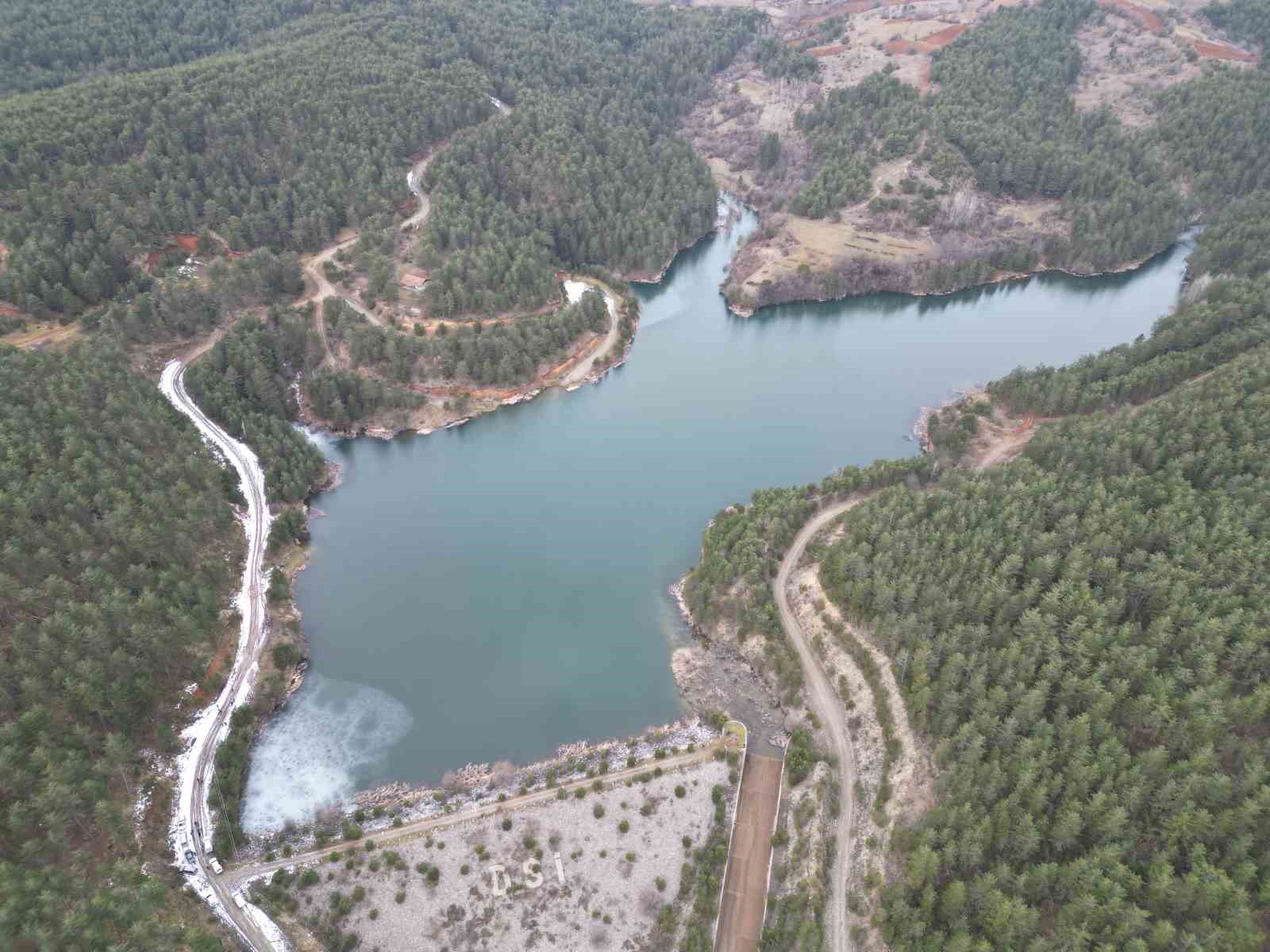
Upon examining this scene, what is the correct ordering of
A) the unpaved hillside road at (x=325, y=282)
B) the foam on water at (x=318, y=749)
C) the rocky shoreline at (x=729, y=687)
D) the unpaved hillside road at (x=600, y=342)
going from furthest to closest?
the unpaved hillside road at (x=600, y=342)
the unpaved hillside road at (x=325, y=282)
the rocky shoreline at (x=729, y=687)
the foam on water at (x=318, y=749)

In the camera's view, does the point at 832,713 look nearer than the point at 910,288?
Yes

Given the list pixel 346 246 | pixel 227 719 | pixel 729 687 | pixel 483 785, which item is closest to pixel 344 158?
pixel 346 246

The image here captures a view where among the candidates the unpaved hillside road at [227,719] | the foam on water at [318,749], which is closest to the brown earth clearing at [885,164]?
the unpaved hillside road at [227,719]

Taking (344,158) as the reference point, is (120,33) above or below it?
above

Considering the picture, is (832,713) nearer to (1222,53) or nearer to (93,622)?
(93,622)

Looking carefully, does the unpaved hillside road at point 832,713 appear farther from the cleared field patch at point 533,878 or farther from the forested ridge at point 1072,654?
the cleared field patch at point 533,878

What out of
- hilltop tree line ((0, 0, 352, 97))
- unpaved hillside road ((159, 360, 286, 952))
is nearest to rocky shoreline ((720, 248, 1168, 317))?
unpaved hillside road ((159, 360, 286, 952))

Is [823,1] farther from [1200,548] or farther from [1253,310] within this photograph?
[1200,548]
